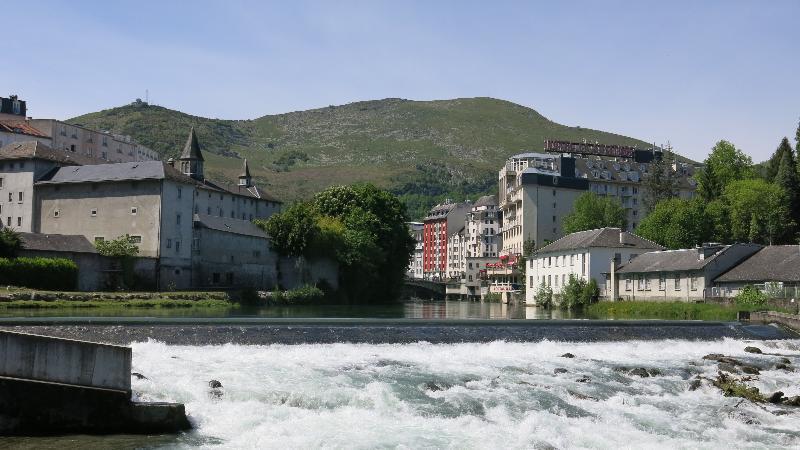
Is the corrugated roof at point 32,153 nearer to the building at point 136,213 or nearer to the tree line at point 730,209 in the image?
the building at point 136,213

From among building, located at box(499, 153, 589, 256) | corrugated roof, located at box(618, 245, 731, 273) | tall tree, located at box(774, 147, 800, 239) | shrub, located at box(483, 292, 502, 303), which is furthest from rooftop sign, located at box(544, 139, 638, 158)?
corrugated roof, located at box(618, 245, 731, 273)

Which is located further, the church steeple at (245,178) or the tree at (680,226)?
the church steeple at (245,178)

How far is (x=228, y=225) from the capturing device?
82.5 meters

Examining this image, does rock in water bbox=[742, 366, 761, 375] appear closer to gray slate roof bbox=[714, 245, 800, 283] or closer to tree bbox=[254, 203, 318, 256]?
gray slate roof bbox=[714, 245, 800, 283]

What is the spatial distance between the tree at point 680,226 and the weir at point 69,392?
258 ft

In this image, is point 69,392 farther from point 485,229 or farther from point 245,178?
point 485,229

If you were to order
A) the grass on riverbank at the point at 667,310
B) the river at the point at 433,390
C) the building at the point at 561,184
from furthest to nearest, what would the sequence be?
the building at the point at 561,184 → the grass on riverbank at the point at 667,310 → the river at the point at 433,390

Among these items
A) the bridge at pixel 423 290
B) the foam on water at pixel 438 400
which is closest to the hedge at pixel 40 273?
the foam on water at pixel 438 400

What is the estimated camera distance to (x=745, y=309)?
49.2m

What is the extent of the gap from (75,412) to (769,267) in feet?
168

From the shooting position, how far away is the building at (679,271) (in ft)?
195

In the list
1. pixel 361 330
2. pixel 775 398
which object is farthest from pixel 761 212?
pixel 361 330

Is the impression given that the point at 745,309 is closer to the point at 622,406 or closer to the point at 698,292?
the point at 698,292

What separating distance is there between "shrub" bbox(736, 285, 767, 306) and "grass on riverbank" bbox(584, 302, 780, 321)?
1.68ft
